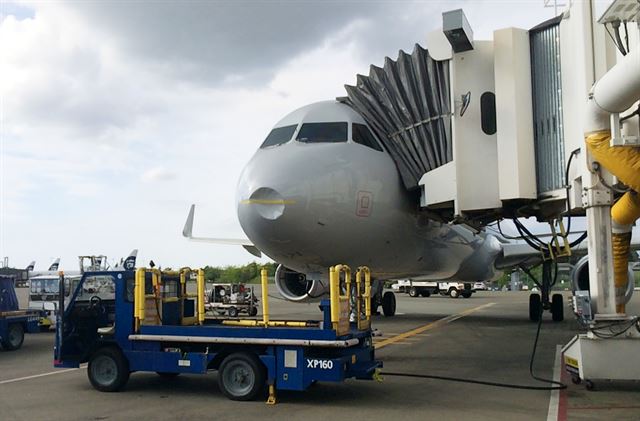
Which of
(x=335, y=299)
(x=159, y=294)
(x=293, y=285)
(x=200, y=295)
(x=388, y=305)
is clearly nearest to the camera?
(x=335, y=299)

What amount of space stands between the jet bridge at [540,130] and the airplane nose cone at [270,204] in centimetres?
247

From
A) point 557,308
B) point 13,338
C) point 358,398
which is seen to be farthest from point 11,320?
point 557,308

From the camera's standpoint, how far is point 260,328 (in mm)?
7691

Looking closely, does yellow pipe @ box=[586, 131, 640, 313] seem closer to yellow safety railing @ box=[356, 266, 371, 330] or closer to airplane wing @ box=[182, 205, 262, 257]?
yellow safety railing @ box=[356, 266, 371, 330]

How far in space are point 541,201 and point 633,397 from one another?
295 cm

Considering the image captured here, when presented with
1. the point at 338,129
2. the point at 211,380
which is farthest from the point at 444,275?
the point at 211,380

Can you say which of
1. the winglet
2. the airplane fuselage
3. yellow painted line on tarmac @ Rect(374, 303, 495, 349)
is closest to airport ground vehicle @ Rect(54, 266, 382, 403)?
the airplane fuselage

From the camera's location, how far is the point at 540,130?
9.29 metres

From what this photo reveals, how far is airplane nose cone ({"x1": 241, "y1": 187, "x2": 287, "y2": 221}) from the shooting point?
959 cm

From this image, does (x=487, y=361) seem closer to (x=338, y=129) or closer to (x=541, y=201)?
(x=541, y=201)

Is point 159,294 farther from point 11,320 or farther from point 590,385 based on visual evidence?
point 11,320

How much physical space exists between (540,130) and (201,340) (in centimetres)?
558

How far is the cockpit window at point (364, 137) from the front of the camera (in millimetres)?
11086

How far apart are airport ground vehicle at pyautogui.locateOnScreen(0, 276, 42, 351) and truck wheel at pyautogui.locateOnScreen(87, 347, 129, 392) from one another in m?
6.32
